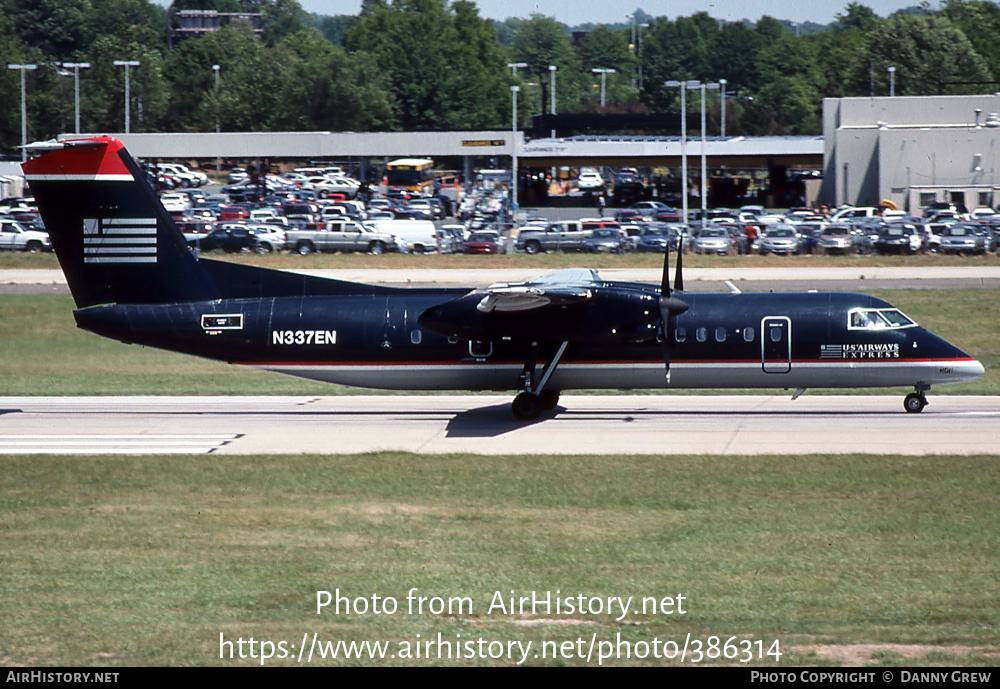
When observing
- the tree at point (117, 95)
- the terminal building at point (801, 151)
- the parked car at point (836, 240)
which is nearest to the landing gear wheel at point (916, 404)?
the parked car at point (836, 240)

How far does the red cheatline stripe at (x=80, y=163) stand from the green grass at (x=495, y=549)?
6.82 m

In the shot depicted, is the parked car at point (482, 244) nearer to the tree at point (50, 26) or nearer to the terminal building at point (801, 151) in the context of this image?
the terminal building at point (801, 151)

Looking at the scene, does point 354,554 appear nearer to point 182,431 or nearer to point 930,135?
point 182,431

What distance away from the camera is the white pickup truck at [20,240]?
2638 inches

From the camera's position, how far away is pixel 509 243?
7250cm

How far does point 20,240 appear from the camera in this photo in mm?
67125

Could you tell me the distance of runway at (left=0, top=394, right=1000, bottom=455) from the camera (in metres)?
24.3

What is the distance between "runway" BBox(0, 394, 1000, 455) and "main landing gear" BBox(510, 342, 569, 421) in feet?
1.14

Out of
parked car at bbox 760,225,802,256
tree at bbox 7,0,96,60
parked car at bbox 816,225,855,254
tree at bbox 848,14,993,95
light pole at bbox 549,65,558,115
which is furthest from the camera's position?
tree at bbox 7,0,96,60

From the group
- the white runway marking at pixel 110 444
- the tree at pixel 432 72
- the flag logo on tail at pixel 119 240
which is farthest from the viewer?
the tree at pixel 432 72

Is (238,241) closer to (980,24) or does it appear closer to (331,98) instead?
(331,98)

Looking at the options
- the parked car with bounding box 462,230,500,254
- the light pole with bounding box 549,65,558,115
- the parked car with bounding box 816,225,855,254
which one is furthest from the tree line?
the parked car with bounding box 462,230,500,254

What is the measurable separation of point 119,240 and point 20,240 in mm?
44809

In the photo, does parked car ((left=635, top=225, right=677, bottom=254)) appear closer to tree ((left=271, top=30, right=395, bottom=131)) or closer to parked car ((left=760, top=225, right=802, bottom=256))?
parked car ((left=760, top=225, right=802, bottom=256))
